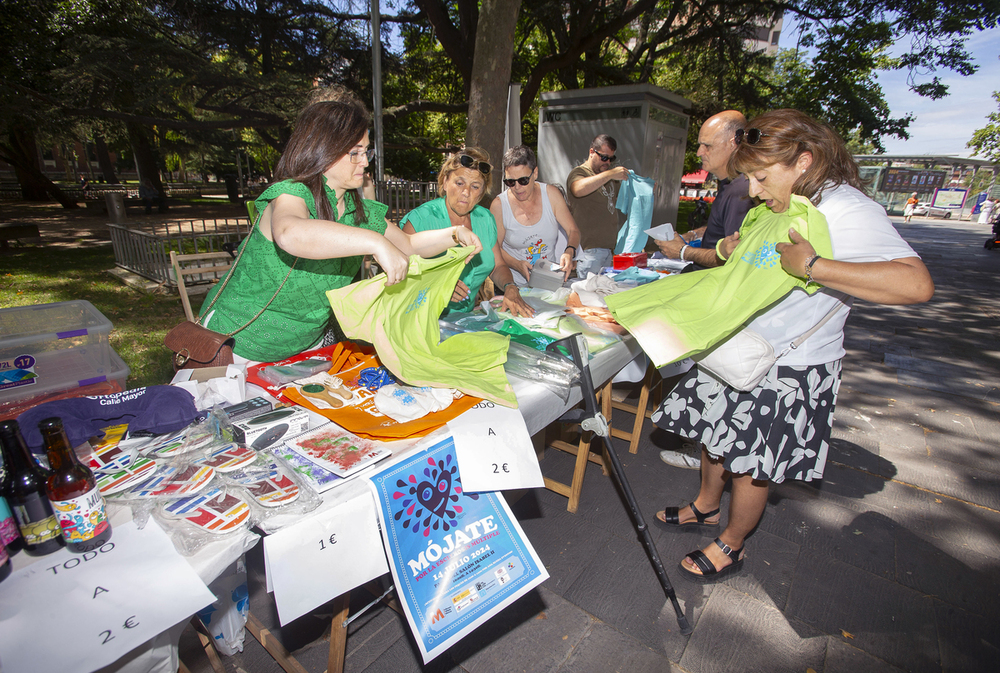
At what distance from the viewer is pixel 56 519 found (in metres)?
1.00

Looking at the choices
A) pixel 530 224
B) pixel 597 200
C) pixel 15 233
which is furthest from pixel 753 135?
pixel 15 233

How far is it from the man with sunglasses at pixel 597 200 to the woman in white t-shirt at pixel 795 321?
192cm

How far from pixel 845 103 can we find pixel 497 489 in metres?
15.0

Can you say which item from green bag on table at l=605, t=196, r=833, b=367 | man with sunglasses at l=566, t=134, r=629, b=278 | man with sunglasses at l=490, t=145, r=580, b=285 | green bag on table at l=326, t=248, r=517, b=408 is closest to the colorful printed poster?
green bag on table at l=326, t=248, r=517, b=408

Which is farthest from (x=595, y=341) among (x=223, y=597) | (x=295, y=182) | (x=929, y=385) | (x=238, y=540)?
(x=929, y=385)

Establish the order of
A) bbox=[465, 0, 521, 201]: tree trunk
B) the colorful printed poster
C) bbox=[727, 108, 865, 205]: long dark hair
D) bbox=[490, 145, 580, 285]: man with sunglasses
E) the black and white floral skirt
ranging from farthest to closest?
bbox=[465, 0, 521, 201]: tree trunk, bbox=[490, 145, 580, 285]: man with sunglasses, the black and white floral skirt, bbox=[727, 108, 865, 205]: long dark hair, the colorful printed poster

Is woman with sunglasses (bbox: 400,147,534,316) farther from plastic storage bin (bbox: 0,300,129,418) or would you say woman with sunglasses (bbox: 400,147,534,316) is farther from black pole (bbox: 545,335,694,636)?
plastic storage bin (bbox: 0,300,129,418)

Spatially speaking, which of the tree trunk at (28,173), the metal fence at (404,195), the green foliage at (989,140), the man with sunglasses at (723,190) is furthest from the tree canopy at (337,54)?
the green foliage at (989,140)

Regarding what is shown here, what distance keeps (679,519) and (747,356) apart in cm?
130

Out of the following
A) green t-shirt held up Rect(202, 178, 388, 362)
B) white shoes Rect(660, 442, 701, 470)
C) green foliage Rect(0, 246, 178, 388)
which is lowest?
white shoes Rect(660, 442, 701, 470)

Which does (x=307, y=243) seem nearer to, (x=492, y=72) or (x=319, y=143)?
(x=319, y=143)

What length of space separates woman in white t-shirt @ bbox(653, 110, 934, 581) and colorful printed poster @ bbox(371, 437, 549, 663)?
3.62ft

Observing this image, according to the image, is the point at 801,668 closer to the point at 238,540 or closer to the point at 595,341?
the point at 595,341

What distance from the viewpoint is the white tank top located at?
344 centimetres
